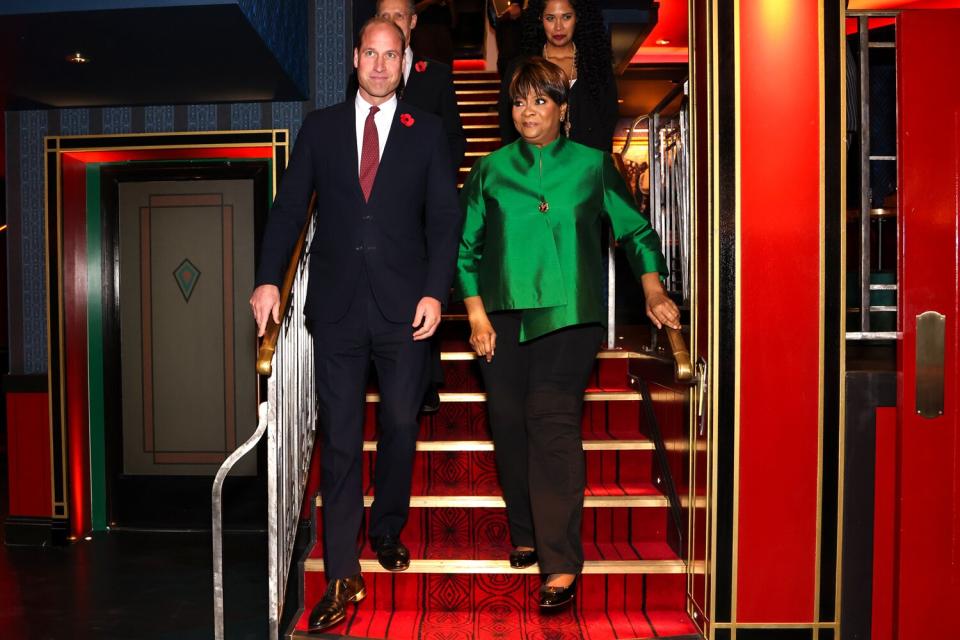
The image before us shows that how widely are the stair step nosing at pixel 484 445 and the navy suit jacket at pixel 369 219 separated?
0.89 metres

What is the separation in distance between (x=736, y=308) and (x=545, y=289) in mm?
654

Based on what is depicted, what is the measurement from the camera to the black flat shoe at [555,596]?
2523 millimetres

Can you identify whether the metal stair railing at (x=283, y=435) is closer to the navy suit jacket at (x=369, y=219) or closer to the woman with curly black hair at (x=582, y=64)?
the navy suit jacket at (x=369, y=219)

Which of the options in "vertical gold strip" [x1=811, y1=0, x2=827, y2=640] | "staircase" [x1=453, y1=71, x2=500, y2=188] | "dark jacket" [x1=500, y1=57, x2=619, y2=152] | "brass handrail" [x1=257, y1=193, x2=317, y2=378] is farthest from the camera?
"staircase" [x1=453, y1=71, x2=500, y2=188]

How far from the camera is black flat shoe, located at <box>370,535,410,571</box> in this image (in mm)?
2723

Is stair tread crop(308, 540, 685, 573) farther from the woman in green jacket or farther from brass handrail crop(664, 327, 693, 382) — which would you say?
brass handrail crop(664, 327, 693, 382)

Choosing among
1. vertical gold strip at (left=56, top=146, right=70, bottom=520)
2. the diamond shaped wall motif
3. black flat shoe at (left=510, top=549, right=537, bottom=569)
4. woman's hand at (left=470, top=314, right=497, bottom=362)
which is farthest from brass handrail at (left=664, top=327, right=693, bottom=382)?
vertical gold strip at (left=56, top=146, right=70, bottom=520)

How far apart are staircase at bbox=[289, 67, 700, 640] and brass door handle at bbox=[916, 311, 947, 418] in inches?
37.2

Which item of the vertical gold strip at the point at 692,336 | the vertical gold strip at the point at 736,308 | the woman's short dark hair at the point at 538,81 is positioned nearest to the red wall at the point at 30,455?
the woman's short dark hair at the point at 538,81

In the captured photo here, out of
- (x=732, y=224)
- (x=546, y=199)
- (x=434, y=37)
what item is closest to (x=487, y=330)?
(x=546, y=199)

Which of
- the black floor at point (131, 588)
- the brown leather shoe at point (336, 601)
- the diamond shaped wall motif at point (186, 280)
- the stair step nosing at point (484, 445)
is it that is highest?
the diamond shaped wall motif at point (186, 280)

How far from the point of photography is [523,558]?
109 inches

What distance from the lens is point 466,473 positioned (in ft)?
10.9

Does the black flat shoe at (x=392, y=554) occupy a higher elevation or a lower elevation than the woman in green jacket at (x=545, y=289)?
lower
